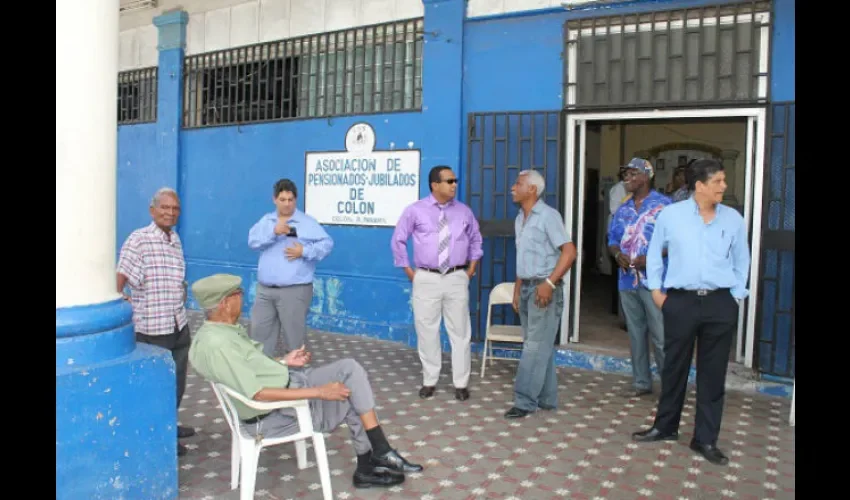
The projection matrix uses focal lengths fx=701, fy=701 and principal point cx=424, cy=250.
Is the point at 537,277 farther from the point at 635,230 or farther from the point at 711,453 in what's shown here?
the point at 711,453

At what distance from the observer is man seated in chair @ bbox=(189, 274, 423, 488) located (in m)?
3.18

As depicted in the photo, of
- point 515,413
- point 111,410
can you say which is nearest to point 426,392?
point 515,413

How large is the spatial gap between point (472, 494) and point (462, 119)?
4128 mm

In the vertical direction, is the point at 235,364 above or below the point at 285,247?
below

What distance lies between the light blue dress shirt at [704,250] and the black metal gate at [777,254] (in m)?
1.74

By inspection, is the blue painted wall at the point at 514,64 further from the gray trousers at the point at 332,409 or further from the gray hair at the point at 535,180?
the gray trousers at the point at 332,409

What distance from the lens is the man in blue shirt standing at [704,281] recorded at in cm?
396

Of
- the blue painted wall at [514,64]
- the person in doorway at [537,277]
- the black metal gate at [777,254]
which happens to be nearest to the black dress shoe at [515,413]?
the person in doorway at [537,277]

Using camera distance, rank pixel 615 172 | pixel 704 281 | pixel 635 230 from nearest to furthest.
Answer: pixel 704 281, pixel 635 230, pixel 615 172

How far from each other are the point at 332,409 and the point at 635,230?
2864 mm

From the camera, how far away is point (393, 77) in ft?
24.1

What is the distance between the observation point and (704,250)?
3947 millimetres

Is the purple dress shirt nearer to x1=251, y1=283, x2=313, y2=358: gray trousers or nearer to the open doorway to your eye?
x1=251, y1=283, x2=313, y2=358: gray trousers

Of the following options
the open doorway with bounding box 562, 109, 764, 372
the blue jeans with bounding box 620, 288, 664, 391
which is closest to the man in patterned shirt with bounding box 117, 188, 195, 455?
the blue jeans with bounding box 620, 288, 664, 391
